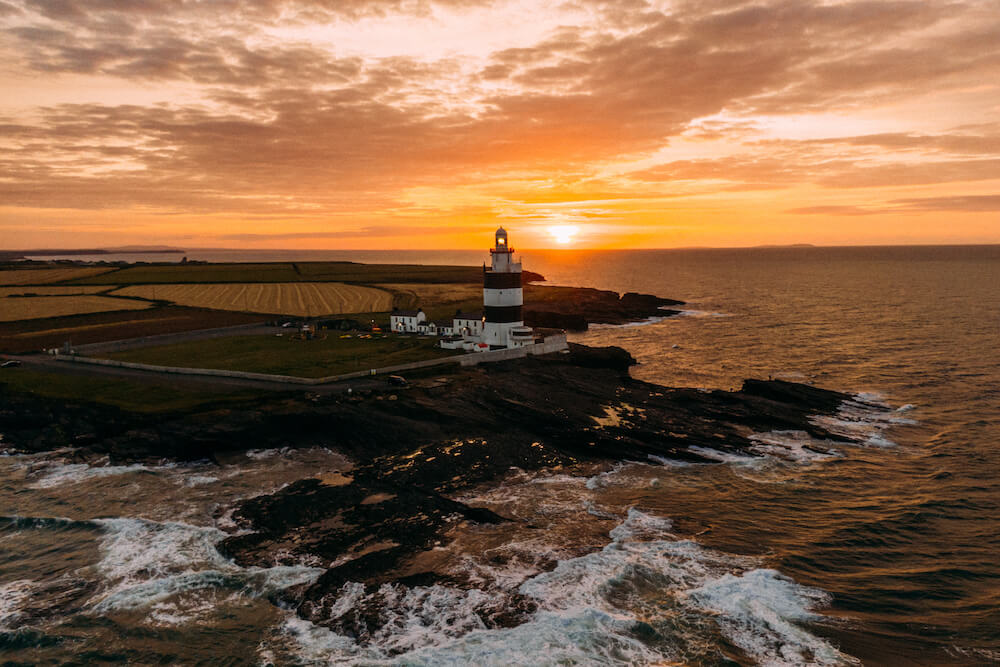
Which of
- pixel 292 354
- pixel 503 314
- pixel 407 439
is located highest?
pixel 503 314

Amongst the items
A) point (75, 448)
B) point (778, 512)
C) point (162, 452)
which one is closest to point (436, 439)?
point (162, 452)

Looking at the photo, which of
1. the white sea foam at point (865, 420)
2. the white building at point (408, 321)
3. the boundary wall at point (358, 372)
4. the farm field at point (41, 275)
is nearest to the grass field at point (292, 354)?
the boundary wall at point (358, 372)

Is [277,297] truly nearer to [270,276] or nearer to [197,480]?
[270,276]

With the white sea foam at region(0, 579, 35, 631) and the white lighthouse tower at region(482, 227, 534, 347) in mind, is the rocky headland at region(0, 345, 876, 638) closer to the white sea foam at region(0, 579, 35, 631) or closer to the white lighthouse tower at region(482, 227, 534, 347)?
the white lighthouse tower at region(482, 227, 534, 347)

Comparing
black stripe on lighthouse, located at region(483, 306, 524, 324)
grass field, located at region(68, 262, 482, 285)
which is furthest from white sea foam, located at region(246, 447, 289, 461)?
grass field, located at region(68, 262, 482, 285)

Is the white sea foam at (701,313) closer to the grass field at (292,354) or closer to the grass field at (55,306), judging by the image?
the grass field at (292,354)

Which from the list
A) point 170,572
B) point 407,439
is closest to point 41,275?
point 407,439
